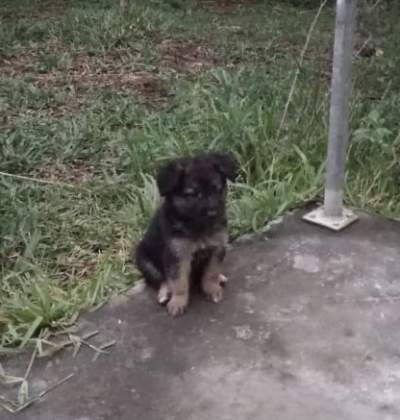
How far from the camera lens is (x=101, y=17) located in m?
9.50

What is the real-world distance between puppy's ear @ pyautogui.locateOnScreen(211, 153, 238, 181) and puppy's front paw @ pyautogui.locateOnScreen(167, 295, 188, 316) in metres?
0.59

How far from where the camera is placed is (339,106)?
4.11 metres

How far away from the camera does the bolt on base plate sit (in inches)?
166

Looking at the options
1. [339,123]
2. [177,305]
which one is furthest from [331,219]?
[177,305]

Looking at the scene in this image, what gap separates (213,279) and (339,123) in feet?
3.84

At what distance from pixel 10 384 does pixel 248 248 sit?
1.49 m

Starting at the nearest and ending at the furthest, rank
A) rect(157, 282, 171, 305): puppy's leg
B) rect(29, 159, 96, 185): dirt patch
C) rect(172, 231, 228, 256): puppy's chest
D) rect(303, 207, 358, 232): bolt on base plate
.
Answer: rect(172, 231, 228, 256): puppy's chest → rect(157, 282, 171, 305): puppy's leg → rect(303, 207, 358, 232): bolt on base plate → rect(29, 159, 96, 185): dirt patch

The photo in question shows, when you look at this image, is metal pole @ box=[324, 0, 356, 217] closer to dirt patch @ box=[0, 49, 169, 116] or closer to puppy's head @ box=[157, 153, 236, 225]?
puppy's head @ box=[157, 153, 236, 225]

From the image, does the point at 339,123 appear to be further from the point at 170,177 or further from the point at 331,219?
the point at 170,177

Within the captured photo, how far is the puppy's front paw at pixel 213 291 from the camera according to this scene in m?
3.59

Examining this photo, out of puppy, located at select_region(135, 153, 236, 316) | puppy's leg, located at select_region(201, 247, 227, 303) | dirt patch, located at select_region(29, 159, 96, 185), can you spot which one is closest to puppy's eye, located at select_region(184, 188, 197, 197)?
puppy, located at select_region(135, 153, 236, 316)

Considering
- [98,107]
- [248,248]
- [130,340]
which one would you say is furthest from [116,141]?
[130,340]

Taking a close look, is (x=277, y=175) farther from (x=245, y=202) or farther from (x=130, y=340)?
(x=130, y=340)

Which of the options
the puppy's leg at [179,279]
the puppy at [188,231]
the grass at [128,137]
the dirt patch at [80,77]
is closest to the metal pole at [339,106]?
the grass at [128,137]
